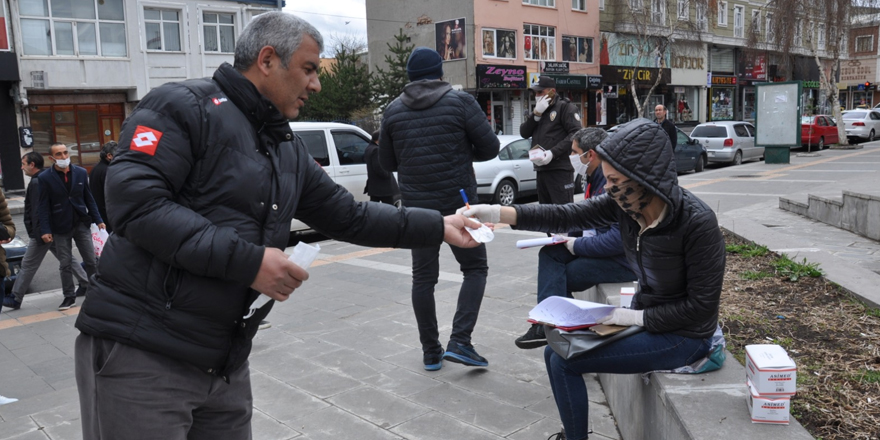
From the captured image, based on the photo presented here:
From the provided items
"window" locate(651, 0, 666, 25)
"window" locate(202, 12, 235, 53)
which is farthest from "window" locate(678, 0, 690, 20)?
"window" locate(202, 12, 235, 53)

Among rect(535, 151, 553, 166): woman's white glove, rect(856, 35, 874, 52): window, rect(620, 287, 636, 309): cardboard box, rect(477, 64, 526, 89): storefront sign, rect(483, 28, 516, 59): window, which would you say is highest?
rect(856, 35, 874, 52): window

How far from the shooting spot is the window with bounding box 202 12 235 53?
93.1ft

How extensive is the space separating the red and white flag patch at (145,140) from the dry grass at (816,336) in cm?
267

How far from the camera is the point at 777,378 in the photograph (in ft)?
8.21

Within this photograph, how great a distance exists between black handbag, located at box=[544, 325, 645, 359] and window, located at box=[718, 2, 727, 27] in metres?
47.4

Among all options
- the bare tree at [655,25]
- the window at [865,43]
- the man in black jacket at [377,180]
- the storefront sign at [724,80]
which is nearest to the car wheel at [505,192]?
the man in black jacket at [377,180]

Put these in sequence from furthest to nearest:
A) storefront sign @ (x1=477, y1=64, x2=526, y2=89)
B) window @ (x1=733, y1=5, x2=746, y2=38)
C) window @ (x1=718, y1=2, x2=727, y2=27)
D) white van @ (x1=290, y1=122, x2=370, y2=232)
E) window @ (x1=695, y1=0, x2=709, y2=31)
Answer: window @ (x1=733, y1=5, x2=746, y2=38) < window @ (x1=718, y1=2, x2=727, y2=27) < window @ (x1=695, y1=0, x2=709, y2=31) < storefront sign @ (x1=477, y1=64, x2=526, y2=89) < white van @ (x1=290, y1=122, x2=370, y2=232)

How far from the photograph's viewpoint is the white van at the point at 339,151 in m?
11.2

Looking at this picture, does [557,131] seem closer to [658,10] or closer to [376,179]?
[376,179]

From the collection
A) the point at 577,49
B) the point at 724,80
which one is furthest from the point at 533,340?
the point at 724,80

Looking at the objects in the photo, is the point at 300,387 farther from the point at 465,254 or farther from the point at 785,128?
the point at 785,128

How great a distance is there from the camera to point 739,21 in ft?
156

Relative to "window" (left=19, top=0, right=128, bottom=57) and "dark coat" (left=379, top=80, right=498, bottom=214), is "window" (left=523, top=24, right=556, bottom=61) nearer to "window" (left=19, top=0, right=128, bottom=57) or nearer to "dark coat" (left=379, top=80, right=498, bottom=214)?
"window" (left=19, top=0, right=128, bottom=57)

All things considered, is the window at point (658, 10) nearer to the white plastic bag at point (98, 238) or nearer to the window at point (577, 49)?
the window at point (577, 49)
